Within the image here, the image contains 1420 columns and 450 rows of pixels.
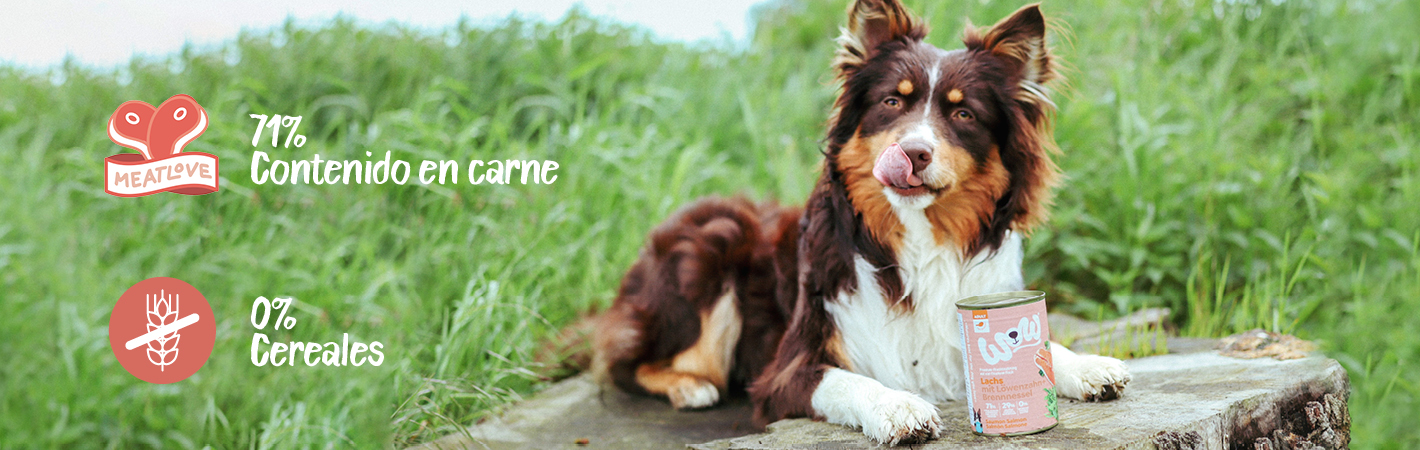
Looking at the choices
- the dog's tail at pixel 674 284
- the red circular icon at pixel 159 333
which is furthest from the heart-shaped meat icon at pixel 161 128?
the dog's tail at pixel 674 284

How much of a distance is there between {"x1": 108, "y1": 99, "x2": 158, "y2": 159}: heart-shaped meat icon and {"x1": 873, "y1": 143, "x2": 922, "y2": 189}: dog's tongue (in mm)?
3215

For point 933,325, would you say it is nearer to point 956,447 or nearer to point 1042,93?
point 956,447

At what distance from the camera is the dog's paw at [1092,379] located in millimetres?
2508

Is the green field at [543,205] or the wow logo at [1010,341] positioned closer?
the wow logo at [1010,341]

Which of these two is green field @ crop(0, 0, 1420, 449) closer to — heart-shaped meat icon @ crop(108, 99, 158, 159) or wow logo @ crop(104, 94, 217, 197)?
wow logo @ crop(104, 94, 217, 197)

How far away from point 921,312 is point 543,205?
2984 mm

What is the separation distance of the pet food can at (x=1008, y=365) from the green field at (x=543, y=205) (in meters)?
0.91

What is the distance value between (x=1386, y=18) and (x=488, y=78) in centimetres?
621

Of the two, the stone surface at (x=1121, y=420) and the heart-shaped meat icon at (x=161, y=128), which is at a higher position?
the heart-shaped meat icon at (x=161, y=128)

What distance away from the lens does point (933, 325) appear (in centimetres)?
258

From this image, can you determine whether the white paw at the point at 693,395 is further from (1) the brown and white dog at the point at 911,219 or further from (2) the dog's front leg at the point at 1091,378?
(2) the dog's front leg at the point at 1091,378

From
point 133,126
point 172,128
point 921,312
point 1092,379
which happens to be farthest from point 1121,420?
point 133,126

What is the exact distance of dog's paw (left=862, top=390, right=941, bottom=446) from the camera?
7.37 feet

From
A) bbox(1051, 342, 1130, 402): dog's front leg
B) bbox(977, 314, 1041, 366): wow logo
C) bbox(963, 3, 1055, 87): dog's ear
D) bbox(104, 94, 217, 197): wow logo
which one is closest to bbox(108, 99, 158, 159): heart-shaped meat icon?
bbox(104, 94, 217, 197): wow logo
